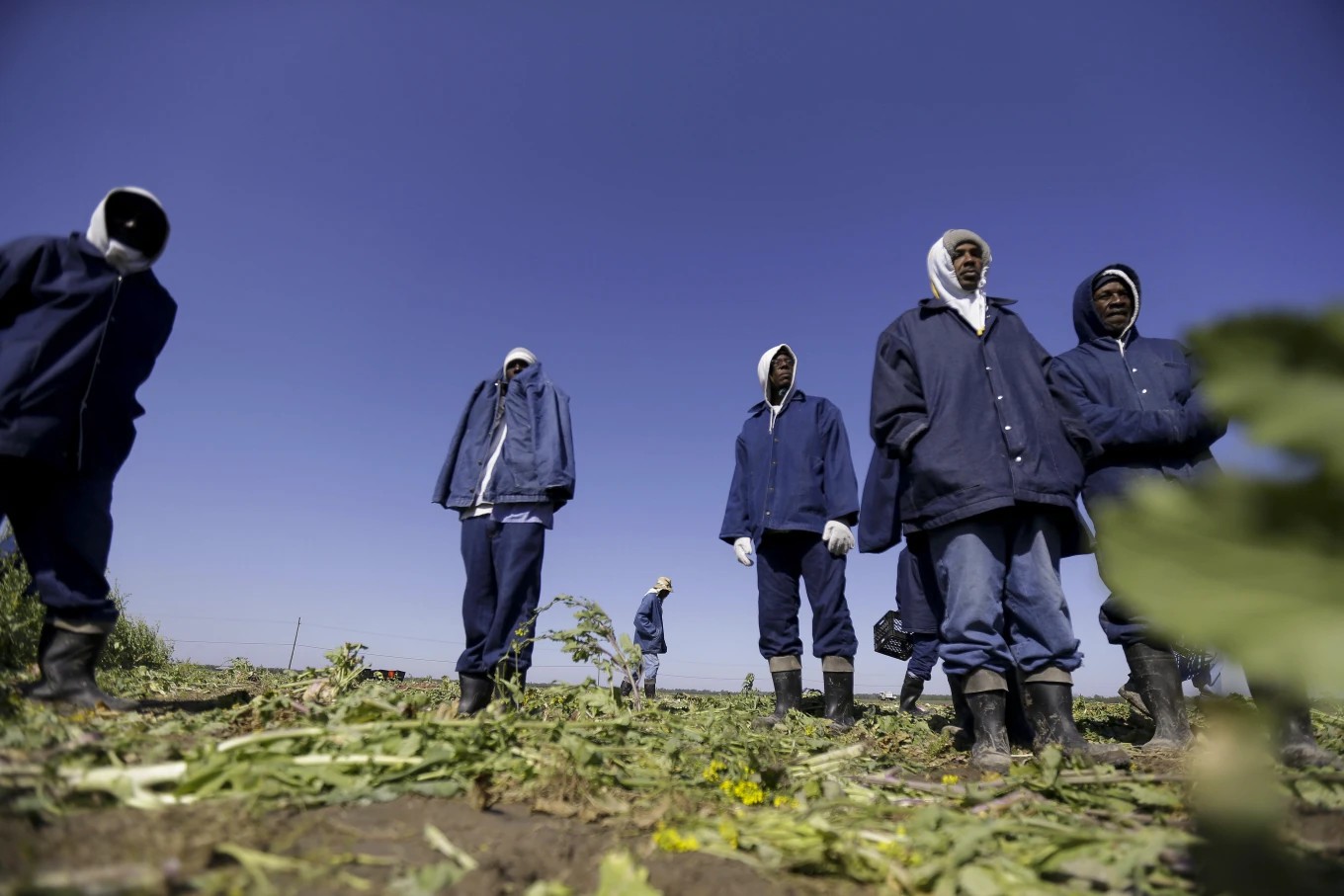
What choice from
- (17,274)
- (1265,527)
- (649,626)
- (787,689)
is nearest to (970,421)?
(787,689)

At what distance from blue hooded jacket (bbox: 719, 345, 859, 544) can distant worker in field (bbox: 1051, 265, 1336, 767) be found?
1.75 m

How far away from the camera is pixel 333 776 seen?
1864mm

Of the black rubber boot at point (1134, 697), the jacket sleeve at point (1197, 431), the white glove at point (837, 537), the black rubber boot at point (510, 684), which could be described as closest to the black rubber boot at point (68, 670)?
the black rubber boot at point (510, 684)

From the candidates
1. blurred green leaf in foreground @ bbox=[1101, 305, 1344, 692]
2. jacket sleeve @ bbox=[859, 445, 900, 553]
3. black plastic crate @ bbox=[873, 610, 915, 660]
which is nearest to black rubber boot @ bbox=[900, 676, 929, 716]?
black plastic crate @ bbox=[873, 610, 915, 660]

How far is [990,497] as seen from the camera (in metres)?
3.30

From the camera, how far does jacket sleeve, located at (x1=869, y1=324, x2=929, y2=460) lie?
366 cm

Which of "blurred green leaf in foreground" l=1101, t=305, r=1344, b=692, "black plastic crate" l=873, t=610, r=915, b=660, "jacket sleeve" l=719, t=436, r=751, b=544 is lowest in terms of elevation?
"blurred green leaf in foreground" l=1101, t=305, r=1344, b=692

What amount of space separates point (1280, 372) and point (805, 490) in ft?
16.2

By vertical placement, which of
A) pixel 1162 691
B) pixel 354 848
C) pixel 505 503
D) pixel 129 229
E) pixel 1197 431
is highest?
pixel 129 229

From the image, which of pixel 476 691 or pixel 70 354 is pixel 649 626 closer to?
pixel 476 691

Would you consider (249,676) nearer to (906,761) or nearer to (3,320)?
(3,320)

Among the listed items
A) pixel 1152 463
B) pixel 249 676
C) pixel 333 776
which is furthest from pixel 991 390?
pixel 249 676

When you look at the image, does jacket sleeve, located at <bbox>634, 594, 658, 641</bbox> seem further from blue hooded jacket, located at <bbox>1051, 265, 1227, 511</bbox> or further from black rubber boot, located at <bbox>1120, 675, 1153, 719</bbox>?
blue hooded jacket, located at <bbox>1051, 265, 1227, 511</bbox>

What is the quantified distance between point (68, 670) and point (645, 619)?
9.83 meters
